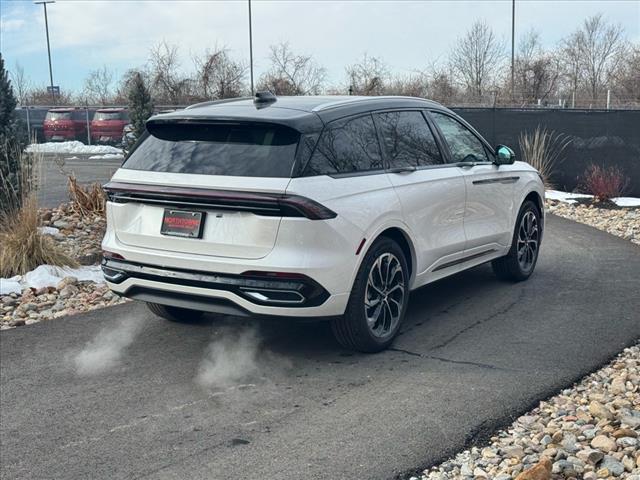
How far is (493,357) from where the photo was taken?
544 cm

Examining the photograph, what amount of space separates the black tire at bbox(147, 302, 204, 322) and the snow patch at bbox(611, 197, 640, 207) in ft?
30.9

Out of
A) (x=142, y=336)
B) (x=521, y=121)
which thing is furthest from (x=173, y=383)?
(x=521, y=121)

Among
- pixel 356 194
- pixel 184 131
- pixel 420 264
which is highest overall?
pixel 184 131

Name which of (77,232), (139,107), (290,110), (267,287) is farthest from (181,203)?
(139,107)

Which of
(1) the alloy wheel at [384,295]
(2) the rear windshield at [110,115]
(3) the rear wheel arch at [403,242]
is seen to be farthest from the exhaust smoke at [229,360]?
(2) the rear windshield at [110,115]

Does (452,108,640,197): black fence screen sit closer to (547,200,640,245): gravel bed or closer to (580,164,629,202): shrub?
(580,164,629,202): shrub

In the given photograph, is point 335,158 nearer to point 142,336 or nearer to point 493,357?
point 493,357

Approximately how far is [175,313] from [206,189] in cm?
175

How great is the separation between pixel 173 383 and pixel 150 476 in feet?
4.19

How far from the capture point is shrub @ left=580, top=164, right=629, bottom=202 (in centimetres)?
1384

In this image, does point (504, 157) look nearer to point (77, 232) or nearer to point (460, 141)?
point (460, 141)

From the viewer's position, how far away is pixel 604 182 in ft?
45.7

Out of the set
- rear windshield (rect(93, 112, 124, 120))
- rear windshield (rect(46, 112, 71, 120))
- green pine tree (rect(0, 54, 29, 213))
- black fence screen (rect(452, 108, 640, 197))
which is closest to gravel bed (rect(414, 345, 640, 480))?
green pine tree (rect(0, 54, 29, 213))

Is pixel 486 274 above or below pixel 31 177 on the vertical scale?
below
